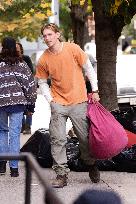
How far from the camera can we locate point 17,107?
743cm

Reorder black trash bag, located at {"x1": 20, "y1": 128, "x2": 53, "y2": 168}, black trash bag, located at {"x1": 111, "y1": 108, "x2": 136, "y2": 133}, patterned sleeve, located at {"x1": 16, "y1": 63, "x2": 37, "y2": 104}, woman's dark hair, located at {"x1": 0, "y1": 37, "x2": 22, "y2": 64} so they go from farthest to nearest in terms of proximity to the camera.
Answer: black trash bag, located at {"x1": 111, "y1": 108, "x2": 136, "y2": 133} < black trash bag, located at {"x1": 20, "y1": 128, "x2": 53, "y2": 168} < patterned sleeve, located at {"x1": 16, "y1": 63, "x2": 37, "y2": 104} < woman's dark hair, located at {"x1": 0, "y1": 37, "x2": 22, "y2": 64}

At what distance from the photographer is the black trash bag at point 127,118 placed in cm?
820

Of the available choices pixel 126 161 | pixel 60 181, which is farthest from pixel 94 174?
pixel 126 161

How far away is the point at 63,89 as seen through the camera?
6855 millimetres

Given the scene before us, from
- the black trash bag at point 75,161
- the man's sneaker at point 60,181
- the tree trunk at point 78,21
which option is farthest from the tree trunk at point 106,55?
the tree trunk at point 78,21

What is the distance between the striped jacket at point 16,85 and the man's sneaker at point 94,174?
3.26 feet

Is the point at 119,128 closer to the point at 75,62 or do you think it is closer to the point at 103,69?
the point at 75,62

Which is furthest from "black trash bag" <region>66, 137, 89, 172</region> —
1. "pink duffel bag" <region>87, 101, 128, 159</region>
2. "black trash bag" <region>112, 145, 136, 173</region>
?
Result: "pink duffel bag" <region>87, 101, 128, 159</region>

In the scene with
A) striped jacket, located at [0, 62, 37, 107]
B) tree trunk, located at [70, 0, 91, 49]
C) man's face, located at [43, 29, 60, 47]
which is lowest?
striped jacket, located at [0, 62, 37, 107]

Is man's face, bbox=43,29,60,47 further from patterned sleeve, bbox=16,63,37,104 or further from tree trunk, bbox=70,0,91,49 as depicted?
tree trunk, bbox=70,0,91,49

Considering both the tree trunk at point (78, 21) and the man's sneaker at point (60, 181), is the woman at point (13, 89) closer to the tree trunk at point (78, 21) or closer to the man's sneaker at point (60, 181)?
the man's sneaker at point (60, 181)

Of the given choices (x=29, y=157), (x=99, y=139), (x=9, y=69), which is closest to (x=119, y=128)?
(x=99, y=139)

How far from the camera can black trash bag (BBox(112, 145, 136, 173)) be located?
7789 mm

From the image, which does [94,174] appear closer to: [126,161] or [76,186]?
[76,186]
